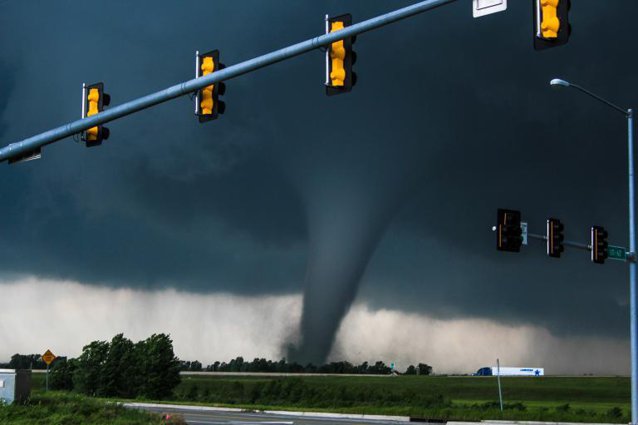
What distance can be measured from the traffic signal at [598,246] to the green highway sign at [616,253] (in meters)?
0.18

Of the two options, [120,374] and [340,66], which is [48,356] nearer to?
[120,374]

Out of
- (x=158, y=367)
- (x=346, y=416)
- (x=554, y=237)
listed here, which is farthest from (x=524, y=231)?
(x=158, y=367)

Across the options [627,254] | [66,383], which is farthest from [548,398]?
[627,254]

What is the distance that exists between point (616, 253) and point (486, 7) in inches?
771

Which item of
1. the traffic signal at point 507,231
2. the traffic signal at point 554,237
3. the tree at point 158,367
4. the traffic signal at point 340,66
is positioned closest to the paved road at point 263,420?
the traffic signal at point 507,231

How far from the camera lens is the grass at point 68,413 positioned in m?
21.2

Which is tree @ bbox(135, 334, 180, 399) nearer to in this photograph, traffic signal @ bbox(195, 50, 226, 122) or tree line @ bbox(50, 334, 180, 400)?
tree line @ bbox(50, 334, 180, 400)

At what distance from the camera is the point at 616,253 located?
29.8 m

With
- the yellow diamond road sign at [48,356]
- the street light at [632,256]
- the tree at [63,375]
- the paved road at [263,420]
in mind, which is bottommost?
the tree at [63,375]

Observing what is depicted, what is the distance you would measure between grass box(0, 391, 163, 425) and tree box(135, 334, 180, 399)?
4582 cm

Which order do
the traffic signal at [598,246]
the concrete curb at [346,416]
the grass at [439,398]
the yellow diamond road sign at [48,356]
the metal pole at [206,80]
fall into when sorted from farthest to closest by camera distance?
1. the yellow diamond road sign at [48,356]
2. the grass at [439,398]
3. the concrete curb at [346,416]
4. the traffic signal at [598,246]
5. the metal pole at [206,80]

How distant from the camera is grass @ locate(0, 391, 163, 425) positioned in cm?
2117

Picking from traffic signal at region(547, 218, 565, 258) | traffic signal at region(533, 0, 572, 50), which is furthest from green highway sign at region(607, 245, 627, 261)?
traffic signal at region(533, 0, 572, 50)

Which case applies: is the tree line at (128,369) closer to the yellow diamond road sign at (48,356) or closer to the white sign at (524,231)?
the yellow diamond road sign at (48,356)
